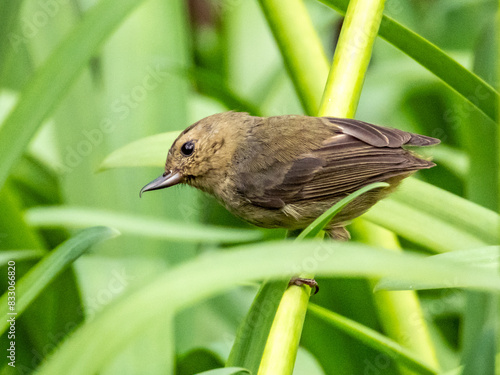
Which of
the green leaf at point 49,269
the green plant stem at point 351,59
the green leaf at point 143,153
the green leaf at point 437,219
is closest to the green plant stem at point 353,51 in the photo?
the green plant stem at point 351,59

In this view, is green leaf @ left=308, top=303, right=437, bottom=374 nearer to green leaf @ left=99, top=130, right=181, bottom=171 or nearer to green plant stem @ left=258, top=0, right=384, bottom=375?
green plant stem @ left=258, top=0, right=384, bottom=375

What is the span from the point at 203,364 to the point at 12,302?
533 mm

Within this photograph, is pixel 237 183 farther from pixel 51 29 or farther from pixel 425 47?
pixel 51 29

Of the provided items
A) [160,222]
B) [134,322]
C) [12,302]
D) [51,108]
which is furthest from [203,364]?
[134,322]

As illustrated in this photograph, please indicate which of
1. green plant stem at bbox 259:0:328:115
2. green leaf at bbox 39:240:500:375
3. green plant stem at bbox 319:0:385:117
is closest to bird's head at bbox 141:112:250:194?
green plant stem at bbox 259:0:328:115

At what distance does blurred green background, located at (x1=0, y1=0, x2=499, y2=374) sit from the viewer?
1384 mm

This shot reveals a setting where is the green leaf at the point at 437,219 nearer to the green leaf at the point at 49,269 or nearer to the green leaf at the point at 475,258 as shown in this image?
the green leaf at the point at 475,258

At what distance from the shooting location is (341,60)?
4.21ft

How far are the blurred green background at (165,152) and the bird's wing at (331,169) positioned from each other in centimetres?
19

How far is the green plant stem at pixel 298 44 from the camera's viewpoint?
1.40m

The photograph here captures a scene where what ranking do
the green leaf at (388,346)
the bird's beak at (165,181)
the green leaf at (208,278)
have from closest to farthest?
the green leaf at (208,278), the green leaf at (388,346), the bird's beak at (165,181)

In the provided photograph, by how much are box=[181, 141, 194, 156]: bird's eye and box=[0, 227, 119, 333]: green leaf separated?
2.07 ft

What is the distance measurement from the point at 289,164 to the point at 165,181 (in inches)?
14.3

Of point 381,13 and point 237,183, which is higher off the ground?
point 381,13
